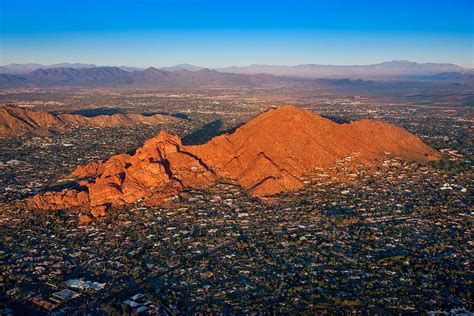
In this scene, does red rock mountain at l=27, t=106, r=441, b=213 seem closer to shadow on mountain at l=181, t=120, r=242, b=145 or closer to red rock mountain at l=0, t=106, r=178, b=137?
shadow on mountain at l=181, t=120, r=242, b=145

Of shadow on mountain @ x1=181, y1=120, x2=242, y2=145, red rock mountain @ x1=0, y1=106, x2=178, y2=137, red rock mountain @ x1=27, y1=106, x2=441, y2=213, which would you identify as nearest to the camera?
red rock mountain @ x1=27, y1=106, x2=441, y2=213

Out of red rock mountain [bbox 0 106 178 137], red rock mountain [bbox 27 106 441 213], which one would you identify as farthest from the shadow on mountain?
red rock mountain [bbox 27 106 441 213]

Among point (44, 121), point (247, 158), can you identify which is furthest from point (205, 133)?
point (44, 121)

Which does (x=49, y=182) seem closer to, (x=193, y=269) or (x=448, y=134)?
(x=193, y=269)

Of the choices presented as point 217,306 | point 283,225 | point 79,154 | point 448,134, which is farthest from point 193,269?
point 448,134

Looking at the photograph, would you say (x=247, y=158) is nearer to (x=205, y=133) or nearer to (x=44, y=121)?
(x=205, y=133)

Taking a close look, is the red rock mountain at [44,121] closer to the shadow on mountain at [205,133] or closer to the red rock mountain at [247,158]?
the shadow on mountain at [205,133]

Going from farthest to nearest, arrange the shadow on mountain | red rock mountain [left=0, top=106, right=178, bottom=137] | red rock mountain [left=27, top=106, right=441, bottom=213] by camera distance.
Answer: red rock mountain [left=0, top=106, right=178, bottom=137] < the shadow on mountain < red rock mountain [left=27, top=106, right=441, bottom=213]
